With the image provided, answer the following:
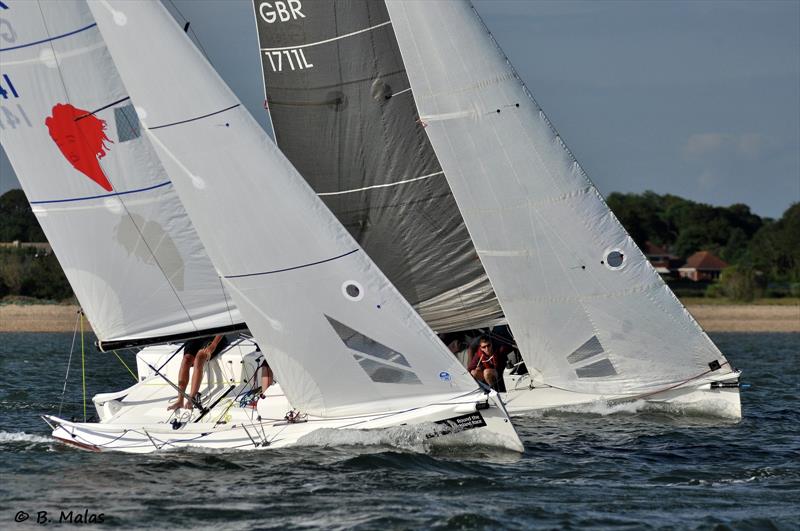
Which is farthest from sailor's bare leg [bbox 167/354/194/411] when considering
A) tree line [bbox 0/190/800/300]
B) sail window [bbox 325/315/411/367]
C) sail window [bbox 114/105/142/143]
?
tree line [bbox 0/190/800/300]

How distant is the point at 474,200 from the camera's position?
16.4 m

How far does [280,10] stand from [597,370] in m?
6.31

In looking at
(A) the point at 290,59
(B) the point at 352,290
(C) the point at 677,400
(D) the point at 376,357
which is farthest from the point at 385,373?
(A) the point at 290,59

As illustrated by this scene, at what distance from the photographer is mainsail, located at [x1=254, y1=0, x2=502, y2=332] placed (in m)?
16.9

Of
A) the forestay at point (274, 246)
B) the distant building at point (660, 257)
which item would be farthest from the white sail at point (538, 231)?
the distant building at point (660, 257)

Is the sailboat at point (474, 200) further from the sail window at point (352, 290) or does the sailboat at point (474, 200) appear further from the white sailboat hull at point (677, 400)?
the sail window at point (352, 290)

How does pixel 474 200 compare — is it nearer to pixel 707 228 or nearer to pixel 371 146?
pixel 371 146

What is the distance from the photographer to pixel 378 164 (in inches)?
675

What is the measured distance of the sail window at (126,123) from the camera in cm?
1400

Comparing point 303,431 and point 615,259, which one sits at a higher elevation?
point 615,259

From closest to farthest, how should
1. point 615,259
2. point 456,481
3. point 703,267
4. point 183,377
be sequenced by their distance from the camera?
point 456,481 < point 183,377 < point 615,259 < point 703,267

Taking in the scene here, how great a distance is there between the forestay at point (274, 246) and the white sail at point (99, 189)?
121 centimetres

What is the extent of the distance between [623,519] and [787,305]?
46.8 m

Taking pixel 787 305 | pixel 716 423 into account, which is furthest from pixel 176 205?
pixel 787 305
